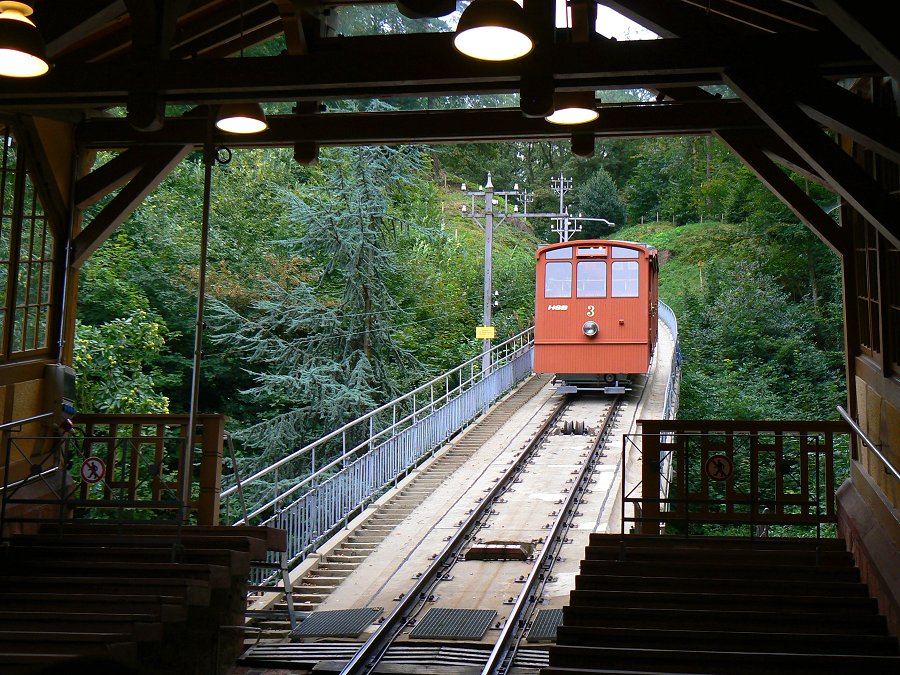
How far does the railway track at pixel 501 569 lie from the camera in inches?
302

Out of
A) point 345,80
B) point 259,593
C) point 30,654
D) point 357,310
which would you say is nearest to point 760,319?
point 357,310

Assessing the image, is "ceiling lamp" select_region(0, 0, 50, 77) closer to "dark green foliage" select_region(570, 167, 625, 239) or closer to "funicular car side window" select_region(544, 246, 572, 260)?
"funicular car side window" select_region(544, 246, 572, 260)

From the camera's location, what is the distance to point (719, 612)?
6145 mm

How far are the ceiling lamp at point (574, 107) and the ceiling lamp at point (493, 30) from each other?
196 centimetres

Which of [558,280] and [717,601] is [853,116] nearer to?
[717,601]

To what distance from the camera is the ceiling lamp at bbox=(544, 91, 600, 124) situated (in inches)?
275

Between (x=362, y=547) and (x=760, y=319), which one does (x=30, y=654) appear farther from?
(x=760, y=319)

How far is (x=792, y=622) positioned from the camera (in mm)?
6039

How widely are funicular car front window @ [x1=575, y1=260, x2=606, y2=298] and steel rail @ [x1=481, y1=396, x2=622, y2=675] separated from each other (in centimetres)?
528

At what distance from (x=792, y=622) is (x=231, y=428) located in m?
18.6

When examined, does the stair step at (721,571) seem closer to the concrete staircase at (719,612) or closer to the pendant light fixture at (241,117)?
the concrete staircase at (719,612)

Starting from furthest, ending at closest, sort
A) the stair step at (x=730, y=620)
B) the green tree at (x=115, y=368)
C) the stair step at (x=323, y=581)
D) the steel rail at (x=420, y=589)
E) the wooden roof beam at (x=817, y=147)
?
the green tree at (x=115, y=368) < the stair step at (x=323, y=581) < the steel rail at (x=420, y=589) < the stair step at (x=730, y=620) < the wooden roof beam at (x=817, y=147)

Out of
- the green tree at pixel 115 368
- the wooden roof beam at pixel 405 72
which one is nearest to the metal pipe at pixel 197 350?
the wooden roof beam at pixel 405 72

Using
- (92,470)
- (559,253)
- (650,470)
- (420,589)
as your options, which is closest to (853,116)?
(650,470)
